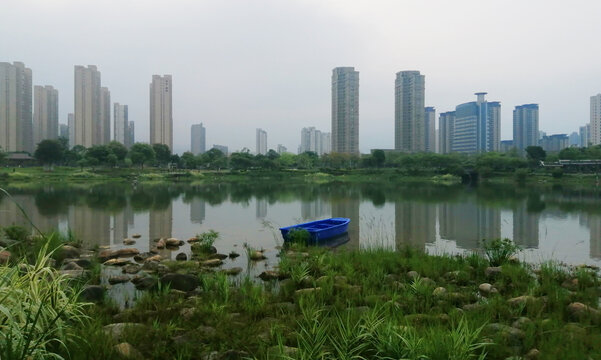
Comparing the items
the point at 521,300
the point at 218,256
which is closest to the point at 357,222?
the point at 218,256

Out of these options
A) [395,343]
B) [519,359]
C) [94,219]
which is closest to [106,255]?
[395,343]

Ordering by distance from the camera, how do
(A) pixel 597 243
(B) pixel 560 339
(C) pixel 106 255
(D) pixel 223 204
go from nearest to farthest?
(B) pixel 560 339 → (C) pixel 106 255 → (A) pixel 597 243 → (D) pixel 223 204

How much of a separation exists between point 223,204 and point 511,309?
74.9 ft

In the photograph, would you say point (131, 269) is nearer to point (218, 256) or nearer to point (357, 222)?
point (218, 256)

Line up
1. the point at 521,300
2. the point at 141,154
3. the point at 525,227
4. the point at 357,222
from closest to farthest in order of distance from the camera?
the point at 521,300 → the point at 525,227 → the point at 357,222 → the point at 141,154

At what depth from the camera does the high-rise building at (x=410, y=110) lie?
94125mm

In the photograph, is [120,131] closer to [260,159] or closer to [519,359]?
[260,159]

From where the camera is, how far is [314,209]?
79.4ft

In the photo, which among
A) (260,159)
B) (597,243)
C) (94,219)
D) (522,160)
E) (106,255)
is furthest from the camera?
(260,159)

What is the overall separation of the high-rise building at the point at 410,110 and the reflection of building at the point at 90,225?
82.9 m

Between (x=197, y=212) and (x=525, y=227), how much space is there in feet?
51.2

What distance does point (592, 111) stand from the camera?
101062mm

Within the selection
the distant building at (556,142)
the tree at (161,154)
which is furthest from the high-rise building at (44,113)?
the distant building at (556,142)

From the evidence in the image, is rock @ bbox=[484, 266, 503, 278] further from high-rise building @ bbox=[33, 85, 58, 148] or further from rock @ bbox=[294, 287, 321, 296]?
high-rise building @ bbox=[33, 85, 58, 148]
